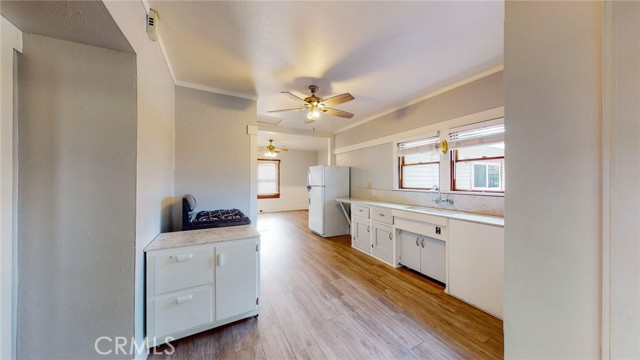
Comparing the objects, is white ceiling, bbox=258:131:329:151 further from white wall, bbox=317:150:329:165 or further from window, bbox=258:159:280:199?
window, bbox=258:159:280:199

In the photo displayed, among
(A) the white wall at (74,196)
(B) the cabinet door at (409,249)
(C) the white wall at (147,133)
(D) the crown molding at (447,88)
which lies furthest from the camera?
(B) the cabinet door at (409,249)

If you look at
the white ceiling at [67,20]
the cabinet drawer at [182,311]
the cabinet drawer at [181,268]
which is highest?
the white ceiling at [67,20]

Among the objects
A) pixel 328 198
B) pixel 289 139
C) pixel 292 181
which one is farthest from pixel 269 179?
pixel 328 198

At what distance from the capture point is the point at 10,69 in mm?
1059

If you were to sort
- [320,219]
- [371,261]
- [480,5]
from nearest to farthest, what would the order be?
[480,5] < [371,261] < [320,219]

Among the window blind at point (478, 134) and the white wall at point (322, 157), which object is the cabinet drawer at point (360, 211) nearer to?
the window blind at point (478, 134)

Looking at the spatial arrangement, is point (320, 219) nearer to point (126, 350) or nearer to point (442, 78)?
point (442, 78)

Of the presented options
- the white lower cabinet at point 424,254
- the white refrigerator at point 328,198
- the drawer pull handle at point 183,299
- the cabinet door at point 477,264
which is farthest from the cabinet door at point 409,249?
the drawer pull handle at point 183,299

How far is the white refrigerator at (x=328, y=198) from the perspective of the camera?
14.7ft

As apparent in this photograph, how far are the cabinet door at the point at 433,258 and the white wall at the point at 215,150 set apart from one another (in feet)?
7.45

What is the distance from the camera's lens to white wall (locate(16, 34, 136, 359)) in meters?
1.13

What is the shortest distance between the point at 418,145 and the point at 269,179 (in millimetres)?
5604

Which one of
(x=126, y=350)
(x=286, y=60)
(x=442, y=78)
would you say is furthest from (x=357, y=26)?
(x=126, y=350)

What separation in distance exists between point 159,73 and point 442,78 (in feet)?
9.84
